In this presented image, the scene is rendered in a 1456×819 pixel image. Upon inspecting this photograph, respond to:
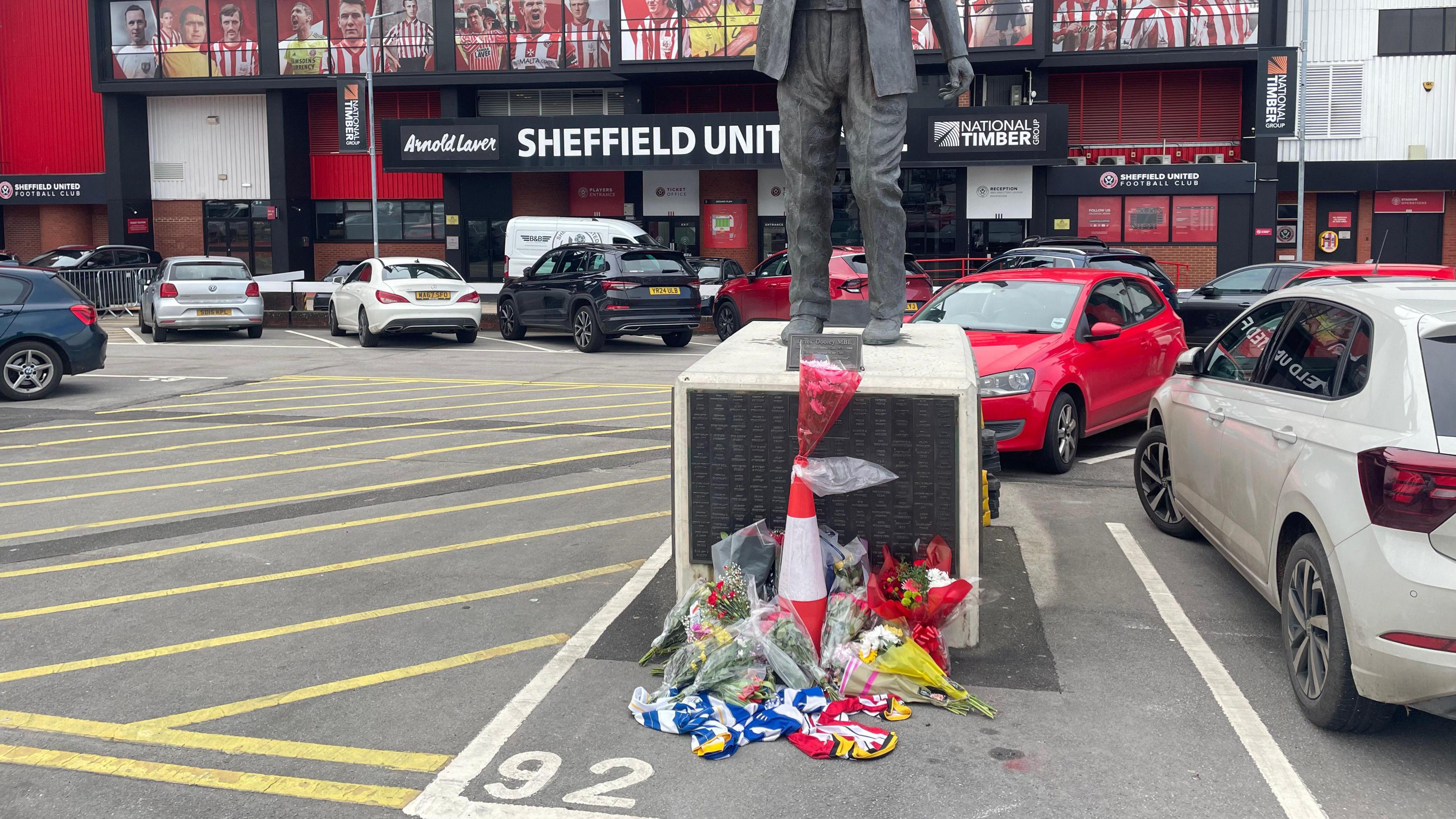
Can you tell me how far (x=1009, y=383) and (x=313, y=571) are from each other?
4953 millimetres

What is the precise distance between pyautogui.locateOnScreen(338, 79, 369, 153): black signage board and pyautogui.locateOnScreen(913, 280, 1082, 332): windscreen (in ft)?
81.2

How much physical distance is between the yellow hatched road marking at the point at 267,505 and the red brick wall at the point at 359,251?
2804 centimetres

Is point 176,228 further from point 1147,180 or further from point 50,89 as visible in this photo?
point 1147,180

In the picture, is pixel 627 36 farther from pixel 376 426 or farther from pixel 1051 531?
pixel 1051 531

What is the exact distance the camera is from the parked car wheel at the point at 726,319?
20547mm

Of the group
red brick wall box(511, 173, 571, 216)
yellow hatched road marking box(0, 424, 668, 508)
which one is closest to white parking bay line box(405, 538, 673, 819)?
yellow hatched road marking box(0, 424, 668, 508)

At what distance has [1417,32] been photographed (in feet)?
107

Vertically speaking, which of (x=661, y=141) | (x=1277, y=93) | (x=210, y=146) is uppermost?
(x=1277, y=93)

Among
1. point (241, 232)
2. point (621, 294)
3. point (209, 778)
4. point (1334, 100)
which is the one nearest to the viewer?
point (209, 778)

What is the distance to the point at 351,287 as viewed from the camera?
20.8 meters

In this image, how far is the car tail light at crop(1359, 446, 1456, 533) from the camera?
3637 millimetres

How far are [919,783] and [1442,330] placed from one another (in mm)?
2304

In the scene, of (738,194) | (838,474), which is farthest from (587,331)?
(738,194)

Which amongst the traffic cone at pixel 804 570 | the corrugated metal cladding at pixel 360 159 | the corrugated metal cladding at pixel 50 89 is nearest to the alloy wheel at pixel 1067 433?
the traffic cone at pixel 804 570
